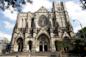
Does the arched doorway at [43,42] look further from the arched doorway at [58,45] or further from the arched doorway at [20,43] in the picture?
the arched doorway at [20,43]

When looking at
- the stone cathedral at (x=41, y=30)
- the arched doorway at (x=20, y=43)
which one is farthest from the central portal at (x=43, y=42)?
the arched doorway at (x=20, y=43)

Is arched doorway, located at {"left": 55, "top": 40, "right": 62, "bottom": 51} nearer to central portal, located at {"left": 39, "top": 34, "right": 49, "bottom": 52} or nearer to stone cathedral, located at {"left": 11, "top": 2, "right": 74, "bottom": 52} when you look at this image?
stone cathedral, located at {"left": 11, "top": 2, "right": 74, "bottom": 52}

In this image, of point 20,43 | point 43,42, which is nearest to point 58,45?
point 43,42

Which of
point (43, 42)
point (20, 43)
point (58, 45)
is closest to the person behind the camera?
point (58, 45)

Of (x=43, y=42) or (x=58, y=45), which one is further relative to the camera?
(x=43, y=42)

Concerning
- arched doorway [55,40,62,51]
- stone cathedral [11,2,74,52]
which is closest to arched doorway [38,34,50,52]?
stone cathedral [11,2,74,52]

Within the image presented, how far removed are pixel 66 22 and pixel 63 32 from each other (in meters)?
3.55

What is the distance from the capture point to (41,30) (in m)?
41.3

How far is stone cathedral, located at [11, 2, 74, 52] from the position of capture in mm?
39875

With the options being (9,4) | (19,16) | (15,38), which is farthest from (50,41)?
(9,4)

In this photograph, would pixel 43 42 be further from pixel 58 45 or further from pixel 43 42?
pixel 58 45

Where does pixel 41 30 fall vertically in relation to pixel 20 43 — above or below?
above

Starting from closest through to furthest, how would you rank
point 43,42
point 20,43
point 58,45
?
1. point 58,45
2. point 20,43
3. point 43,42

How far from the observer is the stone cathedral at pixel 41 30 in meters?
39.9
